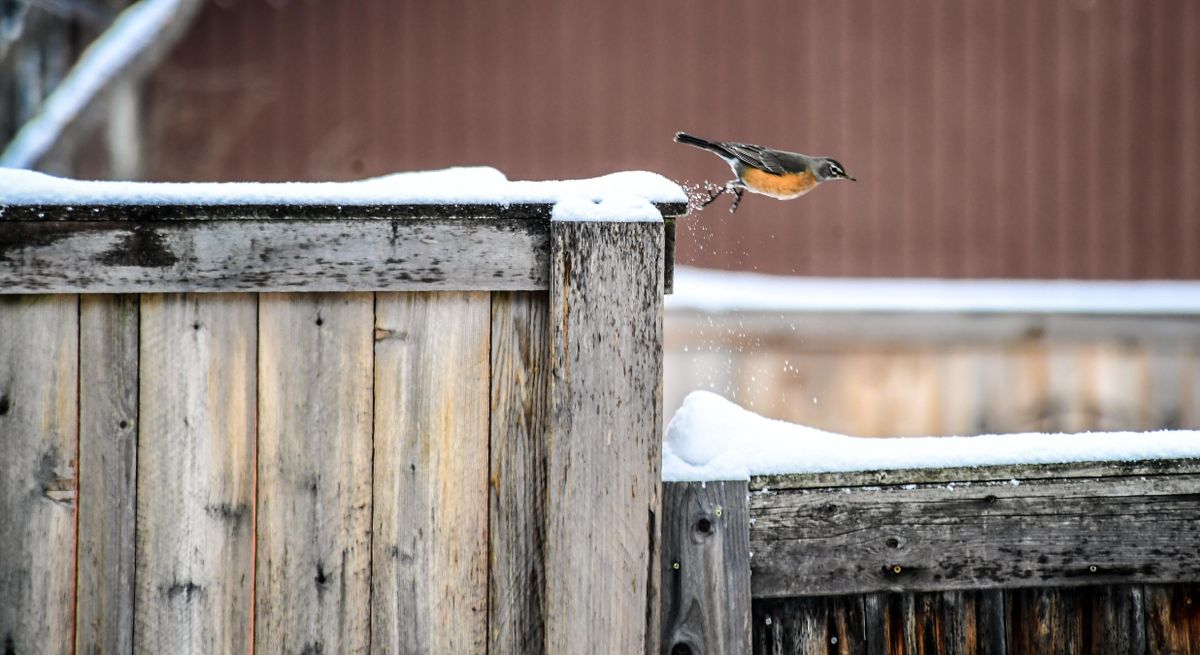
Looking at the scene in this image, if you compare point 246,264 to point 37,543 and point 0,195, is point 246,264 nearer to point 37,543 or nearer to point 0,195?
point 0,195

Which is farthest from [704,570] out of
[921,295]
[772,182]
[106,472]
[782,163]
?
[921,295]

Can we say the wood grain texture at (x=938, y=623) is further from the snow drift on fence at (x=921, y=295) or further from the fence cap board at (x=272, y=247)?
the snow drift on fence at (x=921, y=295)

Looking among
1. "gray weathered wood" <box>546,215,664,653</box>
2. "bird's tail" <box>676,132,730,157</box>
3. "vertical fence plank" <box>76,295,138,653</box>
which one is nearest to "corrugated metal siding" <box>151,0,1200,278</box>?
"bird's tail" <box>676,132,730,157</box>

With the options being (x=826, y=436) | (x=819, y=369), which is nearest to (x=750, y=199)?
(x=819, y=369)

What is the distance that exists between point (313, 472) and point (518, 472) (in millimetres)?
342

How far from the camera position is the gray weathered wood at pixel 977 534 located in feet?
6.07

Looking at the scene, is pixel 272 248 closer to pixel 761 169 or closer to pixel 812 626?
pixel 812 626

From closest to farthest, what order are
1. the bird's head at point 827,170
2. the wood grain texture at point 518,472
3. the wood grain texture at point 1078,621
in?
the wood grain texture at point 518,472
the wood grain texture at point 1078,621
the bird's head at point 827,170

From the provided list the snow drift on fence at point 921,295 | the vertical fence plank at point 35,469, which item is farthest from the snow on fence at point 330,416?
→ the snow drift on fence at point 921,295

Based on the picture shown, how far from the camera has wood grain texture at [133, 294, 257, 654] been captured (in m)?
1.63

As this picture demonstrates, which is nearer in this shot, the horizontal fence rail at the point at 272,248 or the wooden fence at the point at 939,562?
the horizontal fence rail at the point at 272,248

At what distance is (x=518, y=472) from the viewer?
1.71 metres

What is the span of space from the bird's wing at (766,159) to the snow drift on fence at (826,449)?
986 millimetres

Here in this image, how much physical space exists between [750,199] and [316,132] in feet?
9.04
